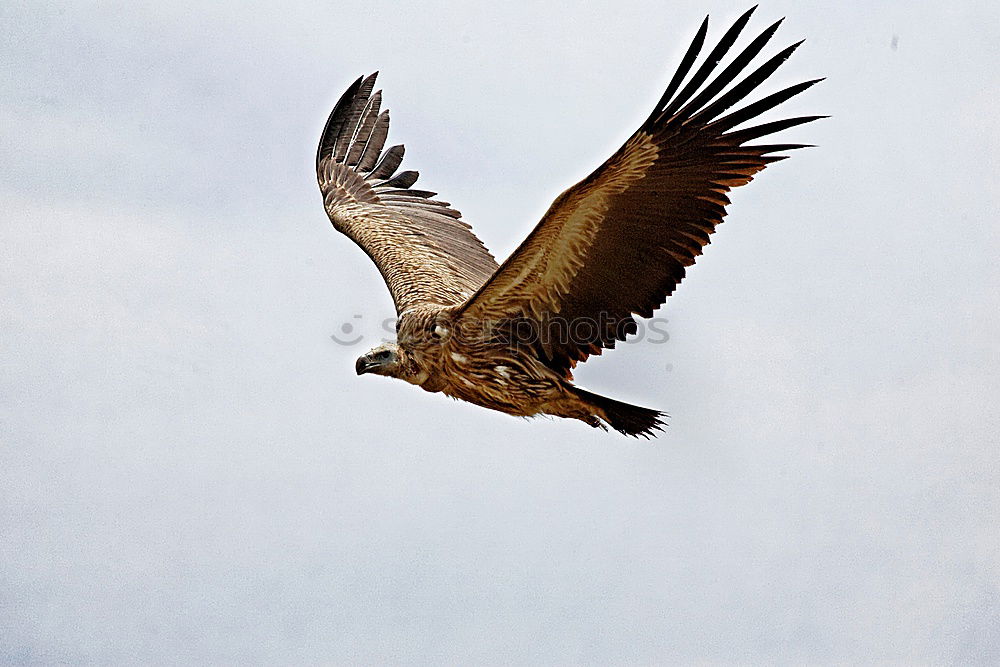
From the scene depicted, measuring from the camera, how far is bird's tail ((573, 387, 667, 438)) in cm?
1065

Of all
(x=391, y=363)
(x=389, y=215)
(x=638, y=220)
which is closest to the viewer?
(x=638, y=220)

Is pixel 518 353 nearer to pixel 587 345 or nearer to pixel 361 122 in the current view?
pixel 587 345

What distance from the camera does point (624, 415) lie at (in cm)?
1069

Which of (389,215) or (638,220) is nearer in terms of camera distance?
(638,220)

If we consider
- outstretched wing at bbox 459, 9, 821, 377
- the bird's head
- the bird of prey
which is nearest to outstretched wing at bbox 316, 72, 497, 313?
the bird of prey

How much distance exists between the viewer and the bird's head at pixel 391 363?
1115 centimetres

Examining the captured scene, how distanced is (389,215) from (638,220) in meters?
5.09

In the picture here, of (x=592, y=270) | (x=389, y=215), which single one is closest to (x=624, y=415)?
(x=592, y=270)

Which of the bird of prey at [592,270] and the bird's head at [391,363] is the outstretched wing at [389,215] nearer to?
the bird of prey at [592,270]

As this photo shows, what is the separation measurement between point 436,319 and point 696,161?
2564mm

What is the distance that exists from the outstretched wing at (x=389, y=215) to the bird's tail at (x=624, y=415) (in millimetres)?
1897

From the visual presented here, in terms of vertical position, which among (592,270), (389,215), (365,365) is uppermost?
(389,215)

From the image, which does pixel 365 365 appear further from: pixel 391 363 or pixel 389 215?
pixel 389 215

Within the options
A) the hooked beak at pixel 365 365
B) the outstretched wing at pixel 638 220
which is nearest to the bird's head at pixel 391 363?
the hooked beak at pixel 365 365
